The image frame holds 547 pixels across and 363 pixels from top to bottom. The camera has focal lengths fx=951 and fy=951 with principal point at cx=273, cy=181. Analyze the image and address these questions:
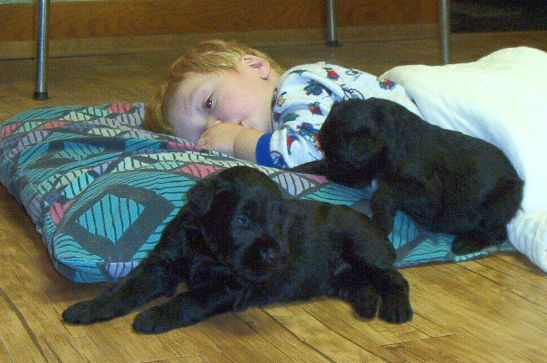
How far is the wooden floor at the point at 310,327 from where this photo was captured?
4.26 feet

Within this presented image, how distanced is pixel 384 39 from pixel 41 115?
2.85m

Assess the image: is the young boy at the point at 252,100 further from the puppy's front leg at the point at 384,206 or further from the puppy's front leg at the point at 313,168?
the puppy's front leg at the point at 384,206

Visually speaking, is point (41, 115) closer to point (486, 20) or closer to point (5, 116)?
point (5, 116)

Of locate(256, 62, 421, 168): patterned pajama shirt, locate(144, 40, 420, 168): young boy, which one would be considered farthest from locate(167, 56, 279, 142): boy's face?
locate(256, 62, 421, 168): patterned pajama shirt

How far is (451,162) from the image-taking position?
1.68 meters

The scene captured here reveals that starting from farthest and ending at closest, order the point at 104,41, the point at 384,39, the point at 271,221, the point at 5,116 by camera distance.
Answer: the point at 384,39, the point at 104,41, the point at 5,116, the point at 271,221

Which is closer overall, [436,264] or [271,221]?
[271,221]

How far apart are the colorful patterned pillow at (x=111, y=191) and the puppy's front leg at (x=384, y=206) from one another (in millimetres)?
59

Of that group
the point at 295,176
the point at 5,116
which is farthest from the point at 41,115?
the point at 295,176

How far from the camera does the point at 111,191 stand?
1646 mm

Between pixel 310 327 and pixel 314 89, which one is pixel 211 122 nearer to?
pixel 314 89

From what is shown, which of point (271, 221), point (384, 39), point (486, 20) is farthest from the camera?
point (486, 20)

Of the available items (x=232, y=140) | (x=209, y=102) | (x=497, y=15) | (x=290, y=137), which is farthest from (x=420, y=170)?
(x=497, y=15)

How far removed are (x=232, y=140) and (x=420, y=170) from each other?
0.59 metres
